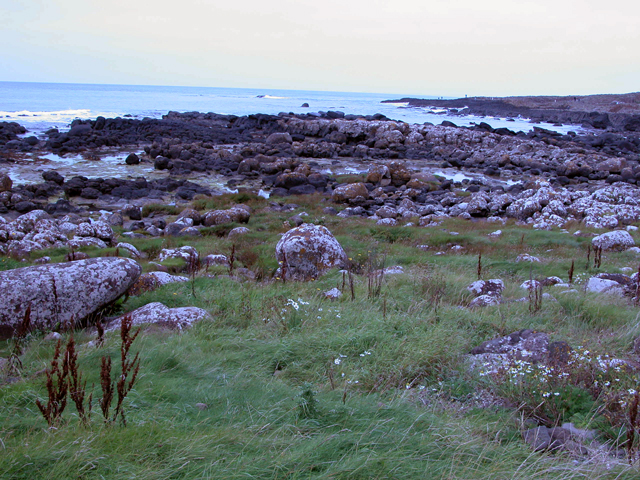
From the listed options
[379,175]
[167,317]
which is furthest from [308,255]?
[379,175]

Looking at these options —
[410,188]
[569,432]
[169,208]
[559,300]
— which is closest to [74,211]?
[169,208]

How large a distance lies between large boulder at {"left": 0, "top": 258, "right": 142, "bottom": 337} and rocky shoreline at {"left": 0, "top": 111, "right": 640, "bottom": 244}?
8375 mm

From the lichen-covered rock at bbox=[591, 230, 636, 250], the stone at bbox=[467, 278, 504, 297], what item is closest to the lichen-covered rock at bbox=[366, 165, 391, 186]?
the lichen-covered rock at bbox=[591, 230, 636, 250]

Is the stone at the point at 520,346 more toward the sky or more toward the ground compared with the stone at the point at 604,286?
more toward the sky

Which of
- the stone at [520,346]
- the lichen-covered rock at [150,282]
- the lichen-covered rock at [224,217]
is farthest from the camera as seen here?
the lichen-covered rock at [224,217]

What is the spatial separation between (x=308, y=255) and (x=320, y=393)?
5.29 meters

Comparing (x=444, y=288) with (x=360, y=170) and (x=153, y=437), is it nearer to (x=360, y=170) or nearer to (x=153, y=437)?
(x=153, y=437)

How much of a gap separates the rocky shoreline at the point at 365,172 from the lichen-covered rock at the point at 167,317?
9.21 m

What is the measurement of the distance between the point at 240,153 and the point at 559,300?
31245 mm

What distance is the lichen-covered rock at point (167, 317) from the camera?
5383 millimetres

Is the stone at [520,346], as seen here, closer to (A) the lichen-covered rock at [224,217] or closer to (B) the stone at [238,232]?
(B) the stone at [238,232]

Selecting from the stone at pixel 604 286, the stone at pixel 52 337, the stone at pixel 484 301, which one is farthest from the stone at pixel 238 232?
the stone at pixel 604 286

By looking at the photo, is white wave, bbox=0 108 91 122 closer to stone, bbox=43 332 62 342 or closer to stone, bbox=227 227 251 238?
stone, bbox=227 227 251 238

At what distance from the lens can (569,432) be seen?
129 inches
